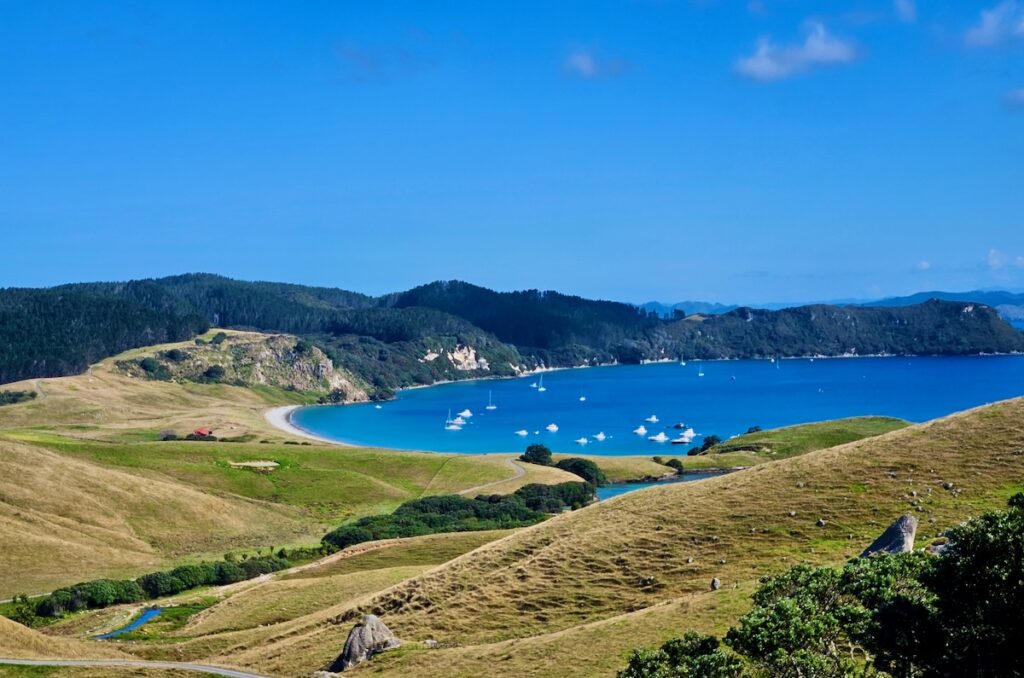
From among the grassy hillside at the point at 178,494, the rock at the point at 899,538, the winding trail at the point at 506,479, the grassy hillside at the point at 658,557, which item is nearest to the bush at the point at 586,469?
the grassy hillside at the point at 178,494

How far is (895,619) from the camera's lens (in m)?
26.2

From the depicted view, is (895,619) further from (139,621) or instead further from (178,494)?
(178,494)

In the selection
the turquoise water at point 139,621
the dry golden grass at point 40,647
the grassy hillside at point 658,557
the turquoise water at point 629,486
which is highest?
the grassy hillside at point 658,557

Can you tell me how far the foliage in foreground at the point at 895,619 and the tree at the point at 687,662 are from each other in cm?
3

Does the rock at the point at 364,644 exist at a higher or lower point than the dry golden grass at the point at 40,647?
higher

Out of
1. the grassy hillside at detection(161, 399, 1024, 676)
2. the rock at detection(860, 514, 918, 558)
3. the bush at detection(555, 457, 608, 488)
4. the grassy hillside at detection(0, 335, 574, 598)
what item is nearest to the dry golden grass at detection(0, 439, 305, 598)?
the grassy hillside at detection(0, 335, 574, 598)

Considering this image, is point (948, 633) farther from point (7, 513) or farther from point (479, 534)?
point (7, 513)

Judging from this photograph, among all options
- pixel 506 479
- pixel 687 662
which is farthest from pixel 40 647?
pixel 506 479

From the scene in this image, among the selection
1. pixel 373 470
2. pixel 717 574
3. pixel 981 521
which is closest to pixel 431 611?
pixel 717 574

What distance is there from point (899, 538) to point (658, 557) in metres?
15.1

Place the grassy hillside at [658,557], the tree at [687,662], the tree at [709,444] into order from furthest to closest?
the tree at [709,444] < the grassy hillside at [658,557] < the tree at [687,662]

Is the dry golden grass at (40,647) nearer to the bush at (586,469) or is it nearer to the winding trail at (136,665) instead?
the winding trail at (136,665)

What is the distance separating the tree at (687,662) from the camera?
88.9 ft

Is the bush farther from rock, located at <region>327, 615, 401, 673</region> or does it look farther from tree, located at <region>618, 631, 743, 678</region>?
tree, located at <region>618, 631, 743, 678</region>
